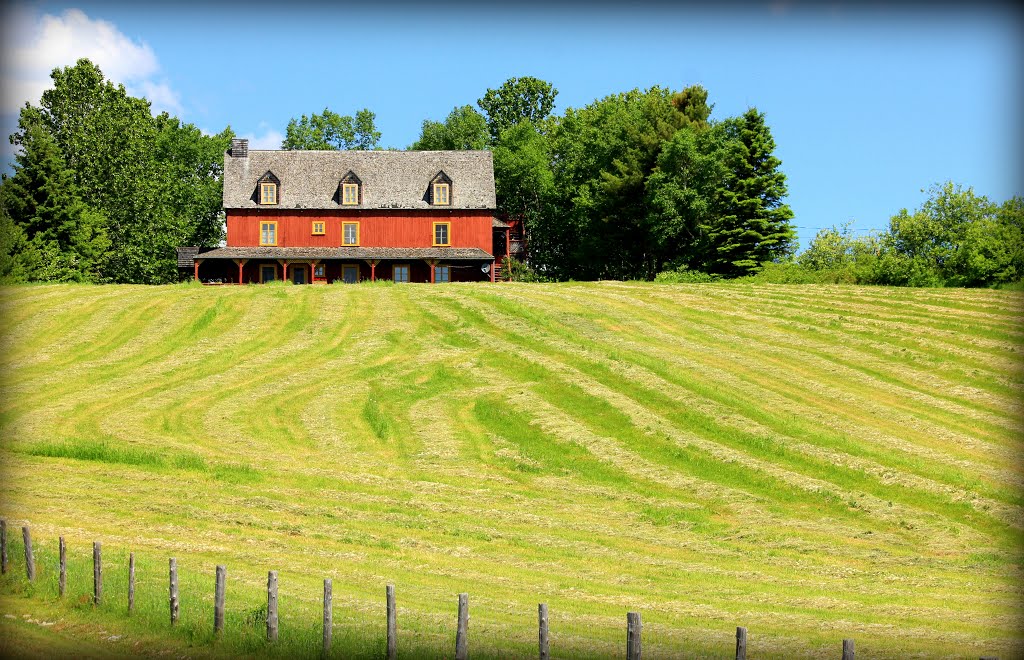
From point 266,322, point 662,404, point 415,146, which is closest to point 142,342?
point 266,322

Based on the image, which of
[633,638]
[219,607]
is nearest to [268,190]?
[219,607]

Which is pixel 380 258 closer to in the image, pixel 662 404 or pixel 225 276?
pixel 225 276

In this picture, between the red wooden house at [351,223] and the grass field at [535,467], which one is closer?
the grass field at [535,467]

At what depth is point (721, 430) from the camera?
40.5 meters

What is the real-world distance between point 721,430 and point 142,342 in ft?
106

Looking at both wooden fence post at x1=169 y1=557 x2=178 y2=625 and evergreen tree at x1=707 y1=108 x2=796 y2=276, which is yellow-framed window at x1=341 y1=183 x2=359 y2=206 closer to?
evergreen tree at x1=707 y1=108 x2=796 y2=276

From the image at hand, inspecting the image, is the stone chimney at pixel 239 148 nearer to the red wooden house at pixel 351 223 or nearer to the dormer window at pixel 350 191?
the red wooden house at pixel 351 223

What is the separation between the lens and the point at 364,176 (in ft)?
293

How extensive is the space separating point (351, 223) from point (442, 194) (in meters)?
7.91

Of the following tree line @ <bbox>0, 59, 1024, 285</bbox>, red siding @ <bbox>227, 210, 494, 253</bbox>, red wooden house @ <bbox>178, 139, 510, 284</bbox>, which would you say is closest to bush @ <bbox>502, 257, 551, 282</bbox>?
tree line @ <bbox>0, 59, 1024, 285</bbox>

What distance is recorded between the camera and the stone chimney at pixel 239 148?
89688mm

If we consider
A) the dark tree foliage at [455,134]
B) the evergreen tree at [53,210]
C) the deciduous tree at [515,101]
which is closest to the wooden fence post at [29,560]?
the evergreen tree at [53,210]

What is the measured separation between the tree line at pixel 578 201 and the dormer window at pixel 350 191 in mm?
20958

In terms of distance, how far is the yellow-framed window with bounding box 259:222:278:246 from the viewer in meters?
86.4
